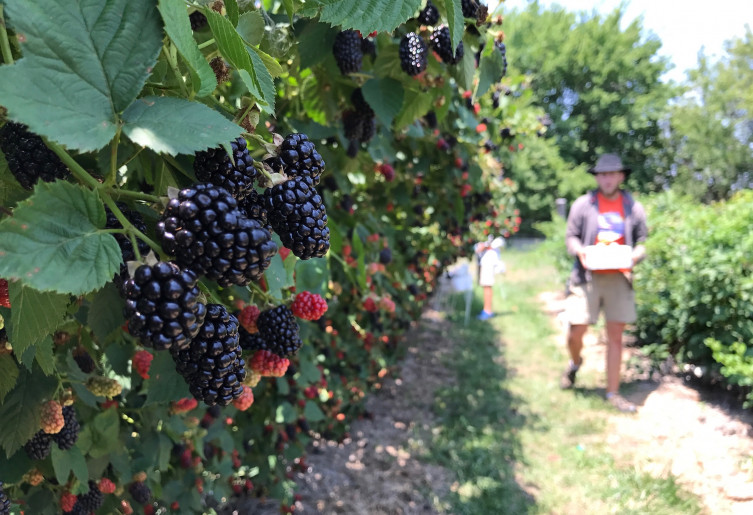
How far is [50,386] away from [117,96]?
687 mm

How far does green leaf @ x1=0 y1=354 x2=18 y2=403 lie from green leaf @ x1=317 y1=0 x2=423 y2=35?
656mm

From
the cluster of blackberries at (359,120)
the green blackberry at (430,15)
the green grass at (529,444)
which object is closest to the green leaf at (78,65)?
the green blackberry at (430,15)

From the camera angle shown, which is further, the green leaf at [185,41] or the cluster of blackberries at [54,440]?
the cluster of blackberries at [54,440]

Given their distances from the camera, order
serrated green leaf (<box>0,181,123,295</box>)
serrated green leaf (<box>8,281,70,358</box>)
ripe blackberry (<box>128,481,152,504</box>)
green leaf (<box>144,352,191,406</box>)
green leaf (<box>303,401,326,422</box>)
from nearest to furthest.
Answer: serrated green leaf (<box>0,181,123,295</box>), serrated green leaf (<box>8,281,70,358</box>), green leaf (<box>144,352,191,406</box>), ripe blackberry (<box>128,481,152,504</box>), green leaf (<box>303,401,326,422</box>)

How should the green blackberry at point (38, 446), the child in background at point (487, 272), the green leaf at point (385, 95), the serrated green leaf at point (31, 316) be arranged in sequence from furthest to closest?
1. the child in background at point (487, 272)
2. the green leaf at point (385, 95)
3. the green blackberry at point (38, 446)
4. the serrated green leaf at point (31, 316)

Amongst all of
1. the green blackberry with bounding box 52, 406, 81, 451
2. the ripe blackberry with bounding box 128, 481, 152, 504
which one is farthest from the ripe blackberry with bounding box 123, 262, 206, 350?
the ripe blackberry with bounding box 128, 481, 152, 504

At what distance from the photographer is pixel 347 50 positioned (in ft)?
3.78

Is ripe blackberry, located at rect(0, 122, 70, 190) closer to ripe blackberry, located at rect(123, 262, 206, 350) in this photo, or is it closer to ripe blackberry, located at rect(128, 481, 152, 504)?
ripe blackberry, located at rect(123, 262, 206, 350)

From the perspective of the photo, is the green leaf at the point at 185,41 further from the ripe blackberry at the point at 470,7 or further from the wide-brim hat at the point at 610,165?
the wide-brim hat at the point at 610,165

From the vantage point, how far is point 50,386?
90 cm

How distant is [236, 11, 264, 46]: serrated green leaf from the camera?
2.21 ft

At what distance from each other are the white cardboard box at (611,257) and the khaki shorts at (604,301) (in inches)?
7.6

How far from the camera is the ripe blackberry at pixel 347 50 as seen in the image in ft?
3.76

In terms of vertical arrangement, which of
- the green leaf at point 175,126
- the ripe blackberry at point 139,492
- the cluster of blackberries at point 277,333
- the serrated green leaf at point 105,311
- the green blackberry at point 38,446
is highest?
the green leaf at point 175,126
